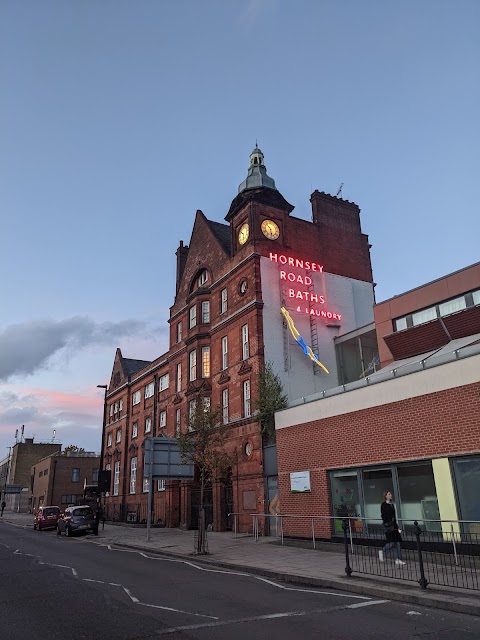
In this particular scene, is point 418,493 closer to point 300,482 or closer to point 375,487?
point 375,487

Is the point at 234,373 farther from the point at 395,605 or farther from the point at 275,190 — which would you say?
the point at 395,605

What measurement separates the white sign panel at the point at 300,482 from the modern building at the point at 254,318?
4351 mm

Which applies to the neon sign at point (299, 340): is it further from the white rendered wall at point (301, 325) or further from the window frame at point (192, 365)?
the window frame at point (192, 365)

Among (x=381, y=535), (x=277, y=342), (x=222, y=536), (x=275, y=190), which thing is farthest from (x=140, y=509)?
(x=381, y=535)

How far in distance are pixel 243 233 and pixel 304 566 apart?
844 inches

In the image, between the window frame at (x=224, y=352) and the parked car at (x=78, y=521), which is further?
the window frame at (x=224, y=352)

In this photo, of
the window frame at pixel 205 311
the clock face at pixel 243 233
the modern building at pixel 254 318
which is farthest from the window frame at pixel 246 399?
the clock face at pixel 243 233

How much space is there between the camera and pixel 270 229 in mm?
30672

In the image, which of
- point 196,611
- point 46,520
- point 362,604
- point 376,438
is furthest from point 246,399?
point 196,611

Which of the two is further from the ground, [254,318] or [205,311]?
[205,311]

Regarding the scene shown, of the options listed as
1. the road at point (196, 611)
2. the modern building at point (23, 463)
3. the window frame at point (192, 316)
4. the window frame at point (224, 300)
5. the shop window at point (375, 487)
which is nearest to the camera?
the road at point (196, 611)

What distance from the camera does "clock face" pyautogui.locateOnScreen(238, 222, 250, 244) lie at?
101 feet

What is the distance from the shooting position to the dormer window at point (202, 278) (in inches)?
1383

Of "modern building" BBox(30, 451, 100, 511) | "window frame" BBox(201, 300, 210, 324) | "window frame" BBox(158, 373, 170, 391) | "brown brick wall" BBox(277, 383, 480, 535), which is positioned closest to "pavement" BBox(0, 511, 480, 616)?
"brown brick wall" BBox(277, 383, 480, 535)
